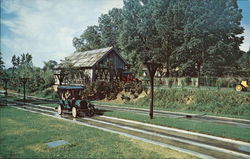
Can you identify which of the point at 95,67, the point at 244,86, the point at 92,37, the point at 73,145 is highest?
the point at 92,37

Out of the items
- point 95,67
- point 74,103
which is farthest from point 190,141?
point 95,67

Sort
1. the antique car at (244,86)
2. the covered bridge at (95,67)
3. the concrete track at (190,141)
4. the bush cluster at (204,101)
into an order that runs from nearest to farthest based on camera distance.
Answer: the concrete track at (190,141), the bush cluster at (204,101), the antique car at (244,86), the covered bridge at (95,67)

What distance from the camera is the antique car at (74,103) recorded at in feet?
53.8

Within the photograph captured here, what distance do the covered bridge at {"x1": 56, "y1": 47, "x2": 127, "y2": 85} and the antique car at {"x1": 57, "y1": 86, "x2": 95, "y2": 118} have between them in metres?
17.4

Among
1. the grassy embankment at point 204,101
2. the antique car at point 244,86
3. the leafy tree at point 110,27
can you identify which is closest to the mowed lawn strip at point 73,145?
the grassy embankment at point 204,101

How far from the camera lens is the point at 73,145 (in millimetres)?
8289

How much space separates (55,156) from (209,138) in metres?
7.68

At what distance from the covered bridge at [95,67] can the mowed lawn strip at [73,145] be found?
25253 millimetres

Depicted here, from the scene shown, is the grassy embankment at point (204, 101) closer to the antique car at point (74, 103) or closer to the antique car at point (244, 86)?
the antique car at point (244, 86)

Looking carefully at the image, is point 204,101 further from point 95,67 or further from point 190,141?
point 95,67

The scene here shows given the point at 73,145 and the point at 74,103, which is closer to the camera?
the point at 73,145

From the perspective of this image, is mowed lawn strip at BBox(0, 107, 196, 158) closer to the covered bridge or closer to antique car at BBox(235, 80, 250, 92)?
antique car at BBox(235, 80, 250, 92)

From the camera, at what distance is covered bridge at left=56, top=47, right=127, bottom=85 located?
A: 119 ft

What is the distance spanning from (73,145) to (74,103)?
9192 mm
